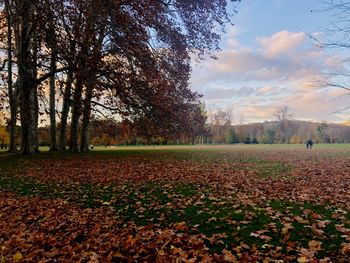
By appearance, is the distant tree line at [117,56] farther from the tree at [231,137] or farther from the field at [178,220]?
the tree at [231,137]

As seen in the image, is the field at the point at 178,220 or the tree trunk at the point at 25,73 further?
the tree trunk at the point at 25,73

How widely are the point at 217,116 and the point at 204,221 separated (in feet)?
376

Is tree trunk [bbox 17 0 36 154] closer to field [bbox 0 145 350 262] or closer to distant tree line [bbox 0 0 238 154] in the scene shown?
distant tree line [bbox 0 0 238 154]

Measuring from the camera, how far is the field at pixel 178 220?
5.04 m

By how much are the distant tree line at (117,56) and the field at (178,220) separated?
784 centimetres

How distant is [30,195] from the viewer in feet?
33.4

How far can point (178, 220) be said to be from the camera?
670 cm

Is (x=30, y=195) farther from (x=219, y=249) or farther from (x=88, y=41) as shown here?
(x=88, y=41)

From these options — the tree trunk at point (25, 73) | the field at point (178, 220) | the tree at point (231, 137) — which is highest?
Answer: the tree trunk at point (25, 73)

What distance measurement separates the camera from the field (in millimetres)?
5043

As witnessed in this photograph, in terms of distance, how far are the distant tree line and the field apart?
784 centimetres

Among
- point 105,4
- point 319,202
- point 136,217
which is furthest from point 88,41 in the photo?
point 319,202

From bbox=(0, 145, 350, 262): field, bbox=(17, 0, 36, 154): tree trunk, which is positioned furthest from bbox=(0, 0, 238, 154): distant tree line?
bbox=(0, 145, 350, 262): field

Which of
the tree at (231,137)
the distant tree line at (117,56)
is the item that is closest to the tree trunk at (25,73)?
the distant tree line at (117,56)
